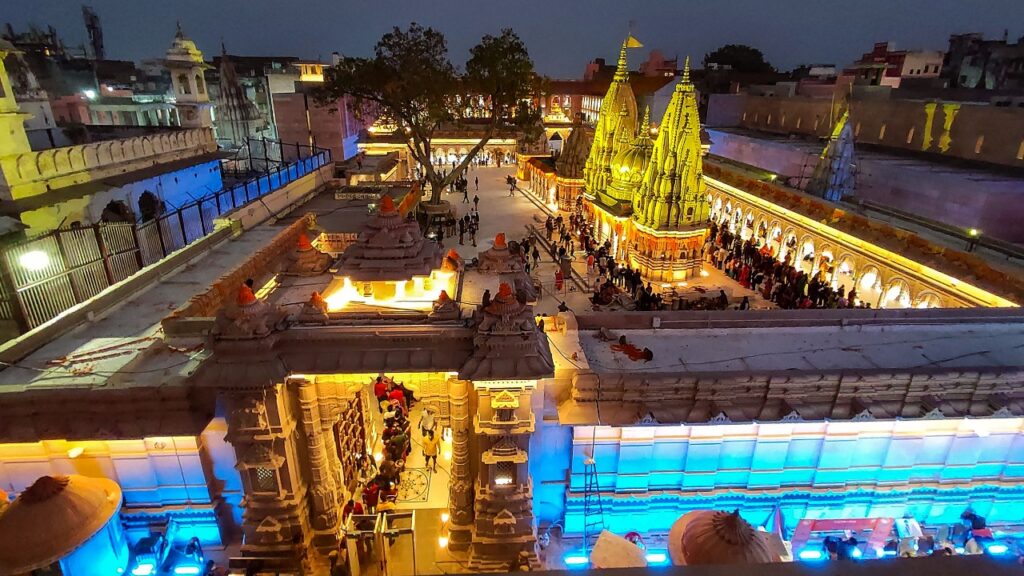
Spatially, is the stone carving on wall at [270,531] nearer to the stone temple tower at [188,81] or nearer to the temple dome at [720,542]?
the temple dome at [720,542]

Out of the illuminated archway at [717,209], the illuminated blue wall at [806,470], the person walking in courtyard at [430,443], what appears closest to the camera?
the illuminated blue wall at [806,470]

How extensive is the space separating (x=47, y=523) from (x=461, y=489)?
21.8 ft

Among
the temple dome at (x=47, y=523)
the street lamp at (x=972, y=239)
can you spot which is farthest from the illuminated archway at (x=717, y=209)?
the temple dome at (x=47, y=523)

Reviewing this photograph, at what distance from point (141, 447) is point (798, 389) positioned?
12.7 meters

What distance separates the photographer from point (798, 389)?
35.5 ft

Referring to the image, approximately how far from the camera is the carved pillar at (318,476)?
9.97 m

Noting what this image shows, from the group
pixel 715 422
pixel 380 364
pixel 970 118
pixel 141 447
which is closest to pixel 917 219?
pixel 970 118

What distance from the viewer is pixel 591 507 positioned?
37.2ft

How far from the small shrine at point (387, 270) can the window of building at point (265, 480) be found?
3.30m

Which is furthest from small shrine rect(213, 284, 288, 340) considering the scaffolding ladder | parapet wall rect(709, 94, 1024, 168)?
parapet wall rect(709, 94, 1024, 168)

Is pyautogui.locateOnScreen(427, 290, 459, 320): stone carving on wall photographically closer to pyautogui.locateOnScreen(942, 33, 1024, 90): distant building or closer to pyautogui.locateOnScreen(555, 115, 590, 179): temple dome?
pyautogui.locateOnScreen(555, 115, 590, 179): temple dome

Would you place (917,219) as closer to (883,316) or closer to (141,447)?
(883,316)

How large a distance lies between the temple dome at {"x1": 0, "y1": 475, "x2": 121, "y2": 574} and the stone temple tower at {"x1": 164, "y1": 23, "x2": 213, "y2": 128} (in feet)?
92.1

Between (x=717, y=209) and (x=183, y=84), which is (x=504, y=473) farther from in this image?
(x=183, y=84)
